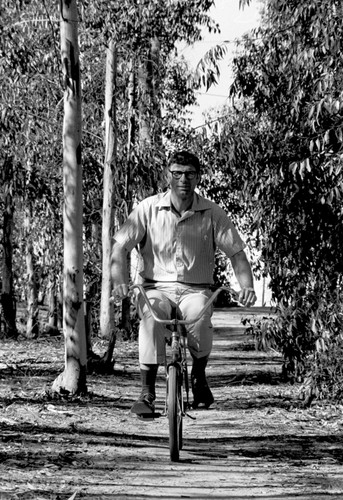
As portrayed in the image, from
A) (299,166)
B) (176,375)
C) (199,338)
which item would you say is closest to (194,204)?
(199,338)

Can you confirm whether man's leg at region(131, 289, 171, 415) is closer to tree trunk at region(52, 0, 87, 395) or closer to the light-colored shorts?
the light-colored shorts

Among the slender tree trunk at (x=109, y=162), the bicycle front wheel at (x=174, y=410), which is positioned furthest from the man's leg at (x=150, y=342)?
the slender tree trunk at (x=109, y=162)

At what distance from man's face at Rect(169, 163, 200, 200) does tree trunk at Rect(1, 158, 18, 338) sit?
14163 millimetres

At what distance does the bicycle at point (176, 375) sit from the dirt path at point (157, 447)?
0.21 metres

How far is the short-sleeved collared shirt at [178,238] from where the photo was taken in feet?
22.0

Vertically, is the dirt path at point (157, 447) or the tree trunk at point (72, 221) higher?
the tree trunk at point (72, 221)

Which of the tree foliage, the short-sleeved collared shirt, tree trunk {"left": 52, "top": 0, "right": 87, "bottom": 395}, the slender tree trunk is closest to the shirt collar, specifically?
the short-sleeved collared shirt

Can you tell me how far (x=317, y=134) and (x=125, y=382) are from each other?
13.8 feet

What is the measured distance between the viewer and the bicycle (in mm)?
6383

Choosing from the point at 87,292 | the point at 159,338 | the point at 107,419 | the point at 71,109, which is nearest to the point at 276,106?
the point at 71,109

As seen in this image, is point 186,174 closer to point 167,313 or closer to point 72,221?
point 167,313

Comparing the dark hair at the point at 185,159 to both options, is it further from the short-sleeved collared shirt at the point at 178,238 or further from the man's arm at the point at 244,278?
the man's arm at the point at 244,278

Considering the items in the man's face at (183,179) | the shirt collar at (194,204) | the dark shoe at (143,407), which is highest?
the man's face at (183,179)

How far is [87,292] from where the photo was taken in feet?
89.2
